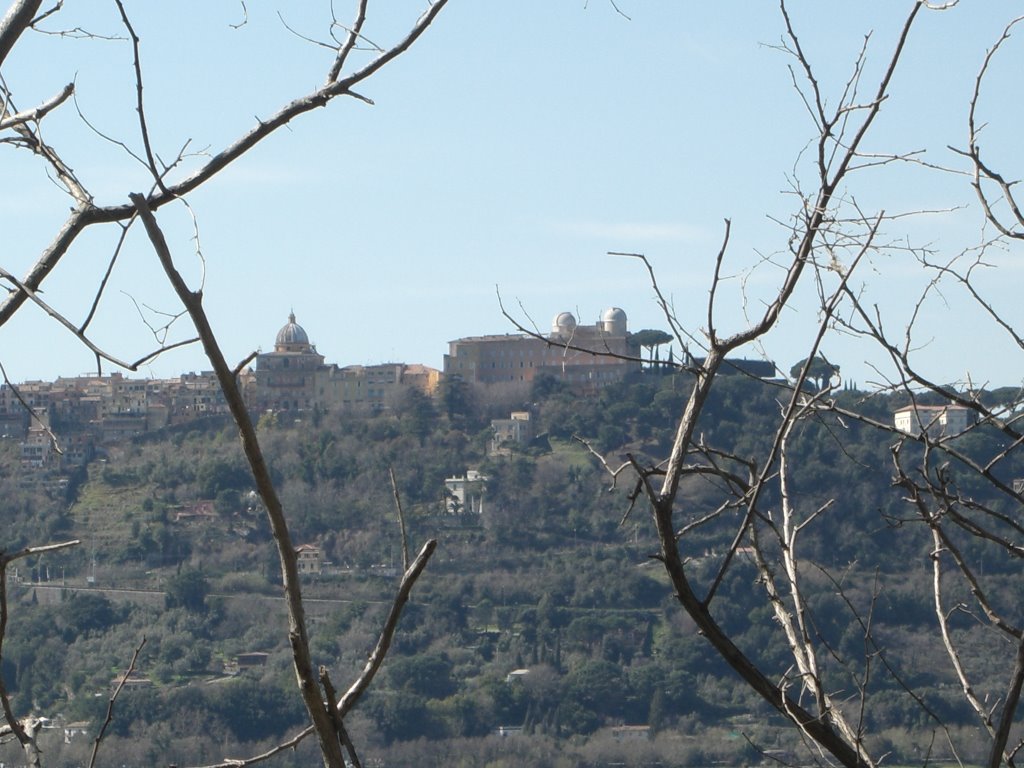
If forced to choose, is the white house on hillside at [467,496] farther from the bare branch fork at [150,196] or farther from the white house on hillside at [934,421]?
the bare branch fork at [150,196]

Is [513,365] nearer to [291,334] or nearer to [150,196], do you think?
[291,334]

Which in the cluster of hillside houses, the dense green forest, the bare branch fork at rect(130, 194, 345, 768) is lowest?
the dense green forest

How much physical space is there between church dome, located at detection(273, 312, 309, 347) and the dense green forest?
5.75m

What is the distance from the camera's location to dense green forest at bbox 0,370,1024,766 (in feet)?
125

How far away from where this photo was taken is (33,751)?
137 cm

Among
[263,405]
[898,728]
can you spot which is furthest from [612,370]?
[898,728]

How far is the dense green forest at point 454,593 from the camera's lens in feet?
125

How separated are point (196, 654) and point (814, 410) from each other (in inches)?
1667

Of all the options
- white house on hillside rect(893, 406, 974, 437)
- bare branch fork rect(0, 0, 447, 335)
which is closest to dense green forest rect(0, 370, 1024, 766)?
white house on hillside rect(893, 406, 974, 437)

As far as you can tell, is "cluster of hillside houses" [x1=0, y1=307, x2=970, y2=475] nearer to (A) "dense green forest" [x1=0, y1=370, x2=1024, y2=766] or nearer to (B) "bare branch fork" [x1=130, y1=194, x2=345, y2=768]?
(A) "dense green forest" [x1=0, y1=370, x2=1024, y2=766]

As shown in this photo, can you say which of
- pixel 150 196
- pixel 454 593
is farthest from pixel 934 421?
pixel 454 593

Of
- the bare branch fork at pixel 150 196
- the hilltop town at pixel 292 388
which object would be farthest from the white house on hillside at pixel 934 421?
the hilltop town at pixel 292 388

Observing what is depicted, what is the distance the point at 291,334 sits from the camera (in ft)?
215

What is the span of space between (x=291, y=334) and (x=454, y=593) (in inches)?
838
